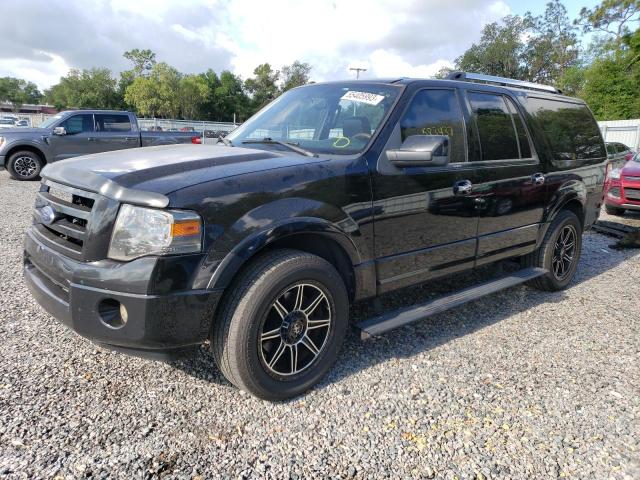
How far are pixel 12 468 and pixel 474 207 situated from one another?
10.8 ft

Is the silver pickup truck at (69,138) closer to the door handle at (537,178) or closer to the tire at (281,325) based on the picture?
the door handle at (537,178)

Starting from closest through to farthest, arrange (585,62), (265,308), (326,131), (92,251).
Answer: (92,251), (265,308), (326,131), (585,62)

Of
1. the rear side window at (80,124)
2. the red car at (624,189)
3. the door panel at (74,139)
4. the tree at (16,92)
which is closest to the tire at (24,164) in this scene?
the door panel at (74,139)

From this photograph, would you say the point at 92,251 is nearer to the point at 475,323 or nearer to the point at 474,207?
the point at 474,207

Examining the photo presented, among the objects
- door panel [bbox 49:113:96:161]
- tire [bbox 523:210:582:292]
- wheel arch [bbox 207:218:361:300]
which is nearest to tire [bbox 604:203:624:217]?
tire [bbox 523:210:582:292]

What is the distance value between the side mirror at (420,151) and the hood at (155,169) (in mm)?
601

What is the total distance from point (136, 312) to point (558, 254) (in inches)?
167

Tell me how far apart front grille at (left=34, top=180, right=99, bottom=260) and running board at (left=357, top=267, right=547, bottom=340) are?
1.71 meters

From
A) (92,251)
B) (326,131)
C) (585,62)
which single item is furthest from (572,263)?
(585,62)

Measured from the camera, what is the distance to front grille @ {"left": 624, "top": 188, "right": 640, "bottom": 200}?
9.15 meters

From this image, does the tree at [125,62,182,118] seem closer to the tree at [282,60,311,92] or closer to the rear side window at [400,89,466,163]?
the tree at [282,60,311,92]

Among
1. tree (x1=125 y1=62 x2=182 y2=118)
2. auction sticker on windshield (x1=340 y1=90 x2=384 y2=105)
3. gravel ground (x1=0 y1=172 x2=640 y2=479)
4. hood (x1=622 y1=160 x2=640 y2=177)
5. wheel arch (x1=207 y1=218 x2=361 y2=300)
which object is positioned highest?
tree (x1=125 y1=62 x2=182 y2=118)

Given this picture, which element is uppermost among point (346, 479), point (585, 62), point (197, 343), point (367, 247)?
point (585, 62)

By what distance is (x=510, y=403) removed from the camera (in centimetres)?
289
